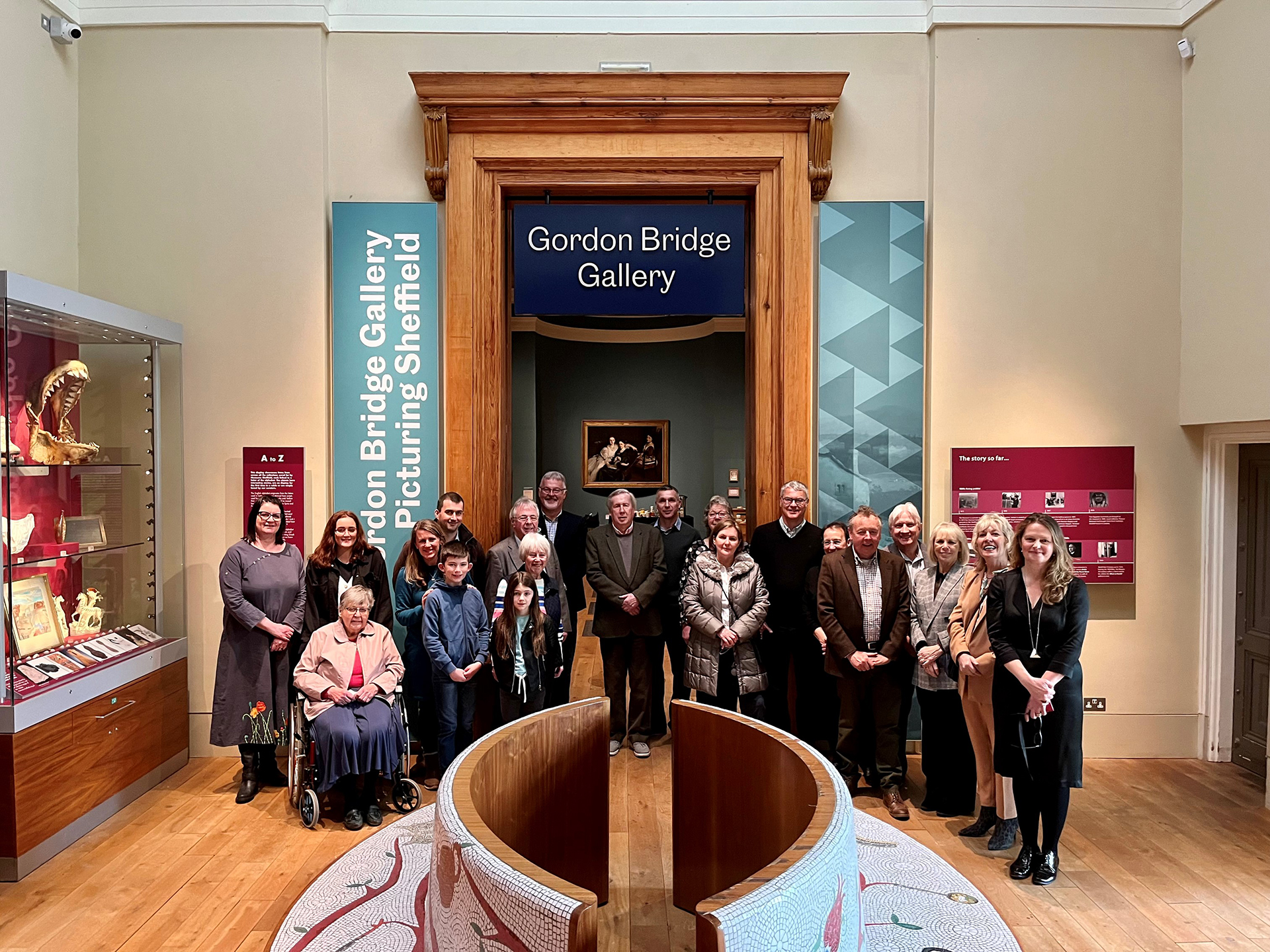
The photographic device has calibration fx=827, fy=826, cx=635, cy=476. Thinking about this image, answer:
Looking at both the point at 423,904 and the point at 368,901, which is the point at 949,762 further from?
the point at 368,901

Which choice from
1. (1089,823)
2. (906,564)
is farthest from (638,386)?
(1089,823)

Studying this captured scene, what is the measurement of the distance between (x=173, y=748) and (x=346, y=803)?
4.70 ft

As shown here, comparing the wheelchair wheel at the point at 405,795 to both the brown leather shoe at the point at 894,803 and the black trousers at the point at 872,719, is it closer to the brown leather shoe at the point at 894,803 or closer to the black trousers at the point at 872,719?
the black trousers at the point at 872,719

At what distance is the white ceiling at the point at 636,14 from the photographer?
17.6 ft

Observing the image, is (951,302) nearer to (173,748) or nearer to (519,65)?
(519,65)

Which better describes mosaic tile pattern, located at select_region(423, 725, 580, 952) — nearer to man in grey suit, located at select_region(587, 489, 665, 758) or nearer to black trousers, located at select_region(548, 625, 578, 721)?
black trousers, located at select_region(548, 625, 578, 721)

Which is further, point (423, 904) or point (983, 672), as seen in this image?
point (983, 672)

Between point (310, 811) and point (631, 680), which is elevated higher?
point (631, 680)

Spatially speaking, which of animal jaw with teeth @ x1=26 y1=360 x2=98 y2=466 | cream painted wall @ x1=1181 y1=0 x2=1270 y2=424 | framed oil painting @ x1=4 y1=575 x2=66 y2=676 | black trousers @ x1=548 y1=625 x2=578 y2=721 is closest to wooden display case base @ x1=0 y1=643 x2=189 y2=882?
framed oil painting @ x1=4 y1=575 x2=66 y2=676

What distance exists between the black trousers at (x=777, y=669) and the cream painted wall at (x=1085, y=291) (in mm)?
1427

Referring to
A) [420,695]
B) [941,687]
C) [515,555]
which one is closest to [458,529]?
[515,555]

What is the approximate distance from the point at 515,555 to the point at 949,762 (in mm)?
2720

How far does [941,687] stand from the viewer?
437 cm

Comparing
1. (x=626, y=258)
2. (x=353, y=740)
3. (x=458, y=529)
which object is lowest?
(x=353, y=740)
